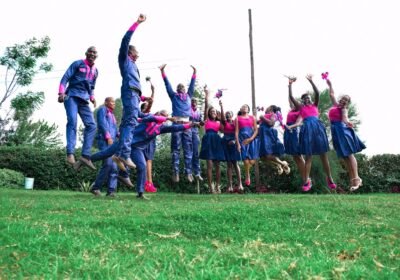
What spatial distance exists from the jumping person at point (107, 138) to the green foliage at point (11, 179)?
28.4 feet

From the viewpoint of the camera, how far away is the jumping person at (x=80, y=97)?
8289mm

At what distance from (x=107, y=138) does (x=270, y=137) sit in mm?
4286

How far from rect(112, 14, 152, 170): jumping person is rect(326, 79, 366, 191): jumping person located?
4.07 m

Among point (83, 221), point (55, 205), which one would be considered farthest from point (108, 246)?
point (55, 205)

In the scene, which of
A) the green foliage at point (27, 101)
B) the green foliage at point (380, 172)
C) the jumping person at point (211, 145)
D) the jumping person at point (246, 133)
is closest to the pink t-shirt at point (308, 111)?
the jumping person at point (246, 133)

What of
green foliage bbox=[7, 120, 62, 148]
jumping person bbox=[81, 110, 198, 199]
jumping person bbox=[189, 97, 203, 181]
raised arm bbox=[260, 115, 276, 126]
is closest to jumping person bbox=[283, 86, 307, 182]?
raised arm bbox=[260, 115, 276, 126]

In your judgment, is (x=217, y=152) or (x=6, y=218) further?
(x=217, y=152)

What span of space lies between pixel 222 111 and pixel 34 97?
37.6 ft

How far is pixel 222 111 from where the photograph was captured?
12.2m

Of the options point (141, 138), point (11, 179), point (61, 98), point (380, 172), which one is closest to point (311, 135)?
point (141, 138)

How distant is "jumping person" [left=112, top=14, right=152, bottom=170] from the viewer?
25.1ft

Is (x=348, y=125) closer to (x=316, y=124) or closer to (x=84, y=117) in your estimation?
(x=316, y=124)

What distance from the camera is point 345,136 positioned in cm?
962

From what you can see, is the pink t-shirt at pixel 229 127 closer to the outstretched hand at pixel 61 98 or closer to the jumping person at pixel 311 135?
the jumping person at pixel 311 135
